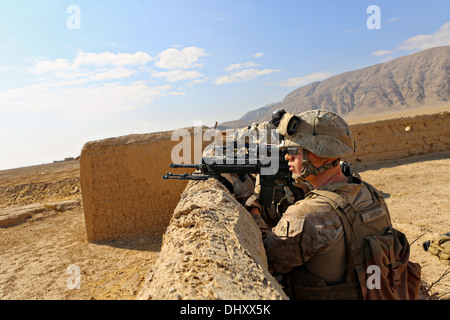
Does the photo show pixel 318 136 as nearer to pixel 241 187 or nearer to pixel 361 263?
pixel 361 263

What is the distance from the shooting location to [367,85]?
3255 inches

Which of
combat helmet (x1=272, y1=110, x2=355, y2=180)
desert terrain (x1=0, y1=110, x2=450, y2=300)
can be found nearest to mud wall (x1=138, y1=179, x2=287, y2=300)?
combat helmet (x1=272, y1=110, x2=355, y2=180)

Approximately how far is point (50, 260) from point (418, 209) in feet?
26.0

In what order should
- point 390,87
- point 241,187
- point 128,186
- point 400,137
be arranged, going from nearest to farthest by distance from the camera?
point 241,187, point 128,186, point 400,137, point 390,87

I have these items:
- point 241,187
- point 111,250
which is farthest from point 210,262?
point 111,250

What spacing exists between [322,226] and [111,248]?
5.64 meters

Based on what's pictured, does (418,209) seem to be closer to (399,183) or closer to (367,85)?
(399,183)

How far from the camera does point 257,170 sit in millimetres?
3076

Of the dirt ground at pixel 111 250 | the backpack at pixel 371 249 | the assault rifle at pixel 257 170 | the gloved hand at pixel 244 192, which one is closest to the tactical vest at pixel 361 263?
the backpack at pixel 371 249

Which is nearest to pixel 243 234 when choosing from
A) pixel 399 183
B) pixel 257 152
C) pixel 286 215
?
pixel 286 215

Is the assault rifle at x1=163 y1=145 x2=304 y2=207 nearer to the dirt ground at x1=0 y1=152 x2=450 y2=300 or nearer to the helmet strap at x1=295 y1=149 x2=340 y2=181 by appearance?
the helmet strap at x1=295 y1=149 x2=340 y2=181

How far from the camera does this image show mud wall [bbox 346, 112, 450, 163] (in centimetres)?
1055

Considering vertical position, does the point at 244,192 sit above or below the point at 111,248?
above

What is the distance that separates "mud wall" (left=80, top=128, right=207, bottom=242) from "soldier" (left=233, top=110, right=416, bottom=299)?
483 cm
